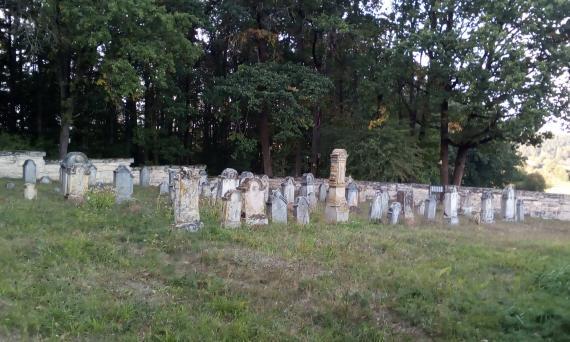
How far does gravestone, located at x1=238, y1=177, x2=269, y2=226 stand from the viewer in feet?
34.9

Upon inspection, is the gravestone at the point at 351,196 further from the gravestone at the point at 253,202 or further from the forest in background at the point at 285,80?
the forest in background at the point at 285,80

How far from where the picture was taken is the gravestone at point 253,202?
10.6 m

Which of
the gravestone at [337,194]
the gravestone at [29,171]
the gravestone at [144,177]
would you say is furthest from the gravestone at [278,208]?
the gravestone at [144,177]

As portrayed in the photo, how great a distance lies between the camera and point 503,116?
20.2 metres

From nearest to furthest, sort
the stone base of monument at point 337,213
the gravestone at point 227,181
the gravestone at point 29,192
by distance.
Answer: the stone base of monument at point 337,213, the gravestone at point 29,192, the gravestone at point 227,181

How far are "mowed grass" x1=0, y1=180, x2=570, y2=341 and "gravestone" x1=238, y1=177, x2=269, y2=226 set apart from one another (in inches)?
25.9

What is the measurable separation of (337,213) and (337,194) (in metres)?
0.47

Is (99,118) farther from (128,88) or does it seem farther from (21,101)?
(128,88)

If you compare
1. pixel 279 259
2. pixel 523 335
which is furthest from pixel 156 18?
pixel 523 335

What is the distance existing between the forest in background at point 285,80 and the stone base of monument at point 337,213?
10126 millimetres

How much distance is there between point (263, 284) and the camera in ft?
21.9

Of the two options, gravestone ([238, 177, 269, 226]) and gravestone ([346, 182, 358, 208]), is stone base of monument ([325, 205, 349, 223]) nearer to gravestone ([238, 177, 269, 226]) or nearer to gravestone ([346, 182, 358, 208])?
gravestone ([238, 177, 269, 226])

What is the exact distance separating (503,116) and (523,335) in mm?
16671

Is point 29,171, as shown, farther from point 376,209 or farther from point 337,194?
point 376,209
